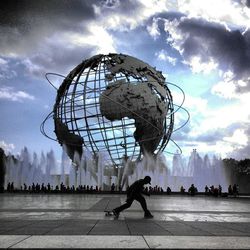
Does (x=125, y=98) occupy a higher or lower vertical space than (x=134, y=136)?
higher

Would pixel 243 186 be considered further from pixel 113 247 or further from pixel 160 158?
pixel 113 247

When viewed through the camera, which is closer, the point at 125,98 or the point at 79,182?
the point at 125,98

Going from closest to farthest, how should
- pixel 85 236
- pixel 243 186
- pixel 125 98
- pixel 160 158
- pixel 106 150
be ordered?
1. pixel 85 236
2. pixel 125 98
3. pixel 106 150
4. pixel 160 158
5. pixel 243 186

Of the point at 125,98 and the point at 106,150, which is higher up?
the point at 125,98

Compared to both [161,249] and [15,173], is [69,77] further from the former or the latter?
[161,249]

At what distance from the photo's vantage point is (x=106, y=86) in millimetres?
41562

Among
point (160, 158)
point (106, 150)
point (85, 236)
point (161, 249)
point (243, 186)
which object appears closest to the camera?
point (161, 249)

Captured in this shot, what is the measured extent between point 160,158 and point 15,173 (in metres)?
16.3

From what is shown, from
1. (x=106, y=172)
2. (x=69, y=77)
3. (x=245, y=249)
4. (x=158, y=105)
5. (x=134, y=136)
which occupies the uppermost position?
(x=69, y=77)

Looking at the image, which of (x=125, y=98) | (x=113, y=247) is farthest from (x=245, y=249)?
(x=125, y=98)

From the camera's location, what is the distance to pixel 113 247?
6.23 meters

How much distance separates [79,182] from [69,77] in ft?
36.6

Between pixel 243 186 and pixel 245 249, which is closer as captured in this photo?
pixel 245 249

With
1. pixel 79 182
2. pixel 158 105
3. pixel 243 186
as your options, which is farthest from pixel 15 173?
pixel 243 186
